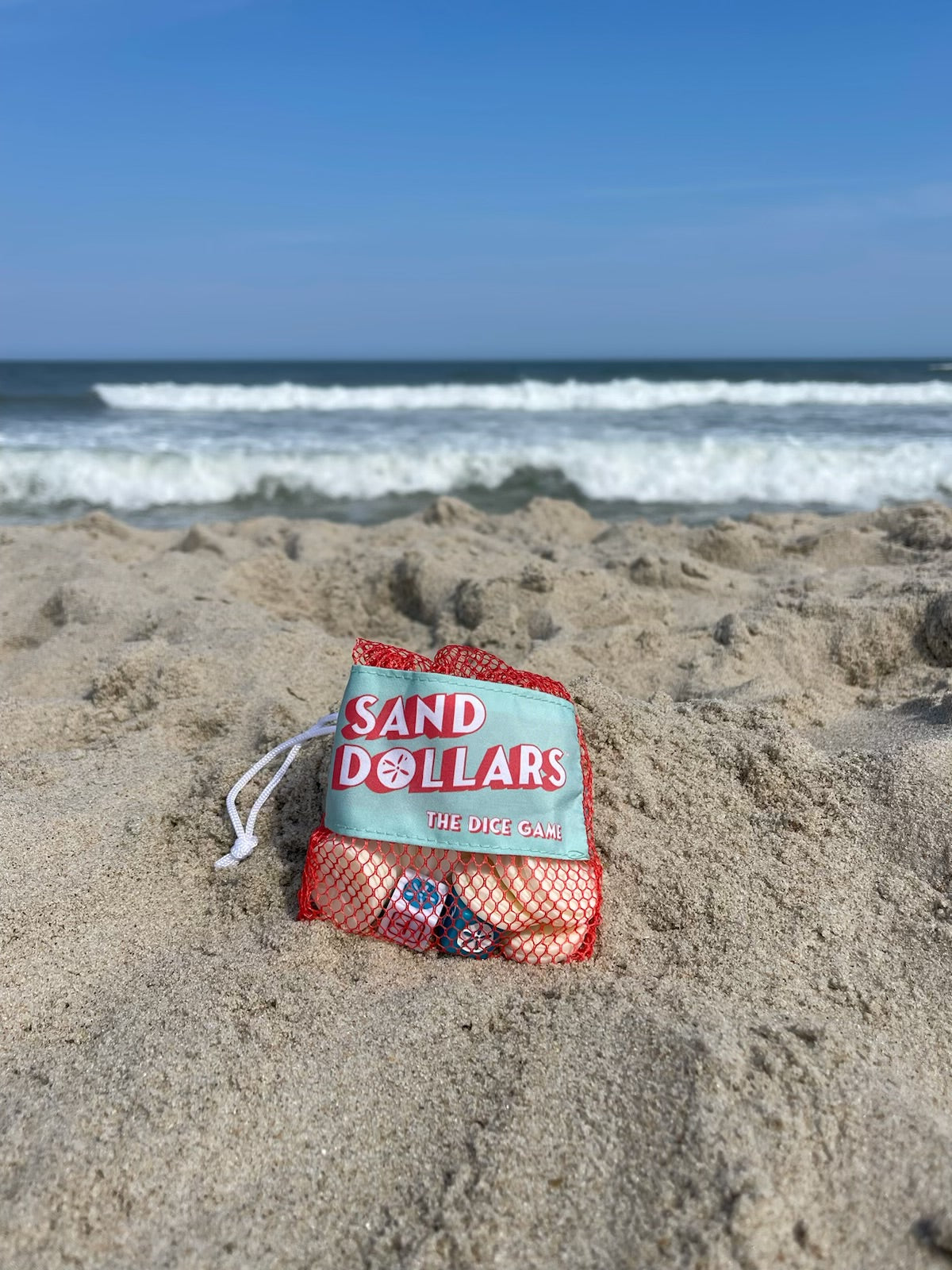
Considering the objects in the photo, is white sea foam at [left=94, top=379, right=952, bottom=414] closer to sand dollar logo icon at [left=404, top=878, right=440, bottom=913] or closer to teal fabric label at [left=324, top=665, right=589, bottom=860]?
teal fabric label at [left=324, top=665, right=589, bottom=860]

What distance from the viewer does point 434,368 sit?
4341 cm

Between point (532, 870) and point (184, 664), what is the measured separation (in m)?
1.61

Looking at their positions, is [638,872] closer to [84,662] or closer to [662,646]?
[662,646]

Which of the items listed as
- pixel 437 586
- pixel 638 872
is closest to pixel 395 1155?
pixel 638 872

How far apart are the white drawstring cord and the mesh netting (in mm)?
258

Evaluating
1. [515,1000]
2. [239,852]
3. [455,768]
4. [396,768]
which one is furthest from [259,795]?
[515,1000]

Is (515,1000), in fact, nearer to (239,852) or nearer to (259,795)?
(239,852)

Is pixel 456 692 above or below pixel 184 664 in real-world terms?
above

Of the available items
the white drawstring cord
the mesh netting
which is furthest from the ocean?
the mesh netting

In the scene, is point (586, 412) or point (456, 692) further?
point (586, 412)

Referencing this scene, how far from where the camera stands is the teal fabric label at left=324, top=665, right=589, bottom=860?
1.84 metres

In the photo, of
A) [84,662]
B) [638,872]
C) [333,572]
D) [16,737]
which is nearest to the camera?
[638,872]

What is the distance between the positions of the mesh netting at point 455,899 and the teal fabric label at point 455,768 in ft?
0.11

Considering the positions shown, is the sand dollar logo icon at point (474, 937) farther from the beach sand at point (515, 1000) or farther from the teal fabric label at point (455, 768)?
the teal fabric label at point (455, 768)
